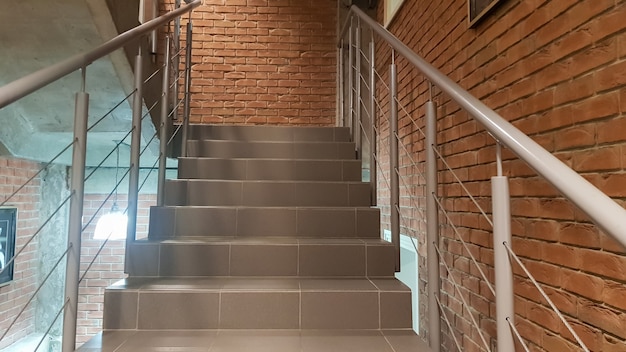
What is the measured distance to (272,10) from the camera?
3.98 meters

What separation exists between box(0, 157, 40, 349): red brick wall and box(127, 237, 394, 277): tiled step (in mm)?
2395

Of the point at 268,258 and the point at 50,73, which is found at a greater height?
the point at 50,73

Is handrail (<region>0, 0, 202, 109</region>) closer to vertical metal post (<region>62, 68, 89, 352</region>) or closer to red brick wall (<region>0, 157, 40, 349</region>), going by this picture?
vertical metal post (<region>62, 68, 89, 352</region>)

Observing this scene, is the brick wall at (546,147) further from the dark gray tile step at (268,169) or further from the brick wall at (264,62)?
the brick wall at (264,62)

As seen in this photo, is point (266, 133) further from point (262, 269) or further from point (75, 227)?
point (75, 227)

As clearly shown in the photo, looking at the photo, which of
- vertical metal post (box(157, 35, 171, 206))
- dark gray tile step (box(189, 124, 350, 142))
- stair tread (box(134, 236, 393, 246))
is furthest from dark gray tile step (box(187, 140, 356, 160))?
stair tread (box(134, 236, 393, 246))

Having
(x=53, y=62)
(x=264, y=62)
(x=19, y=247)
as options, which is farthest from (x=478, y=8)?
(x=19, y=247)

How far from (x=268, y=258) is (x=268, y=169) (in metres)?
0.81

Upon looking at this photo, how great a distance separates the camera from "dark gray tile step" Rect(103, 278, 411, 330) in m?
1.52

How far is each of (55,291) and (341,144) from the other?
3531 millimetres

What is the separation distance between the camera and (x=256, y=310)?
1540 millimetres

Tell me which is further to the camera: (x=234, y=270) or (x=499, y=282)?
(x=234, y=270)

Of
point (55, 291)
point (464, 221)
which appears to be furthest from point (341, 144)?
point (55, 291)

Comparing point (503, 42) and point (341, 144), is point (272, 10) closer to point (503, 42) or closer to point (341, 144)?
point (341, 144)
